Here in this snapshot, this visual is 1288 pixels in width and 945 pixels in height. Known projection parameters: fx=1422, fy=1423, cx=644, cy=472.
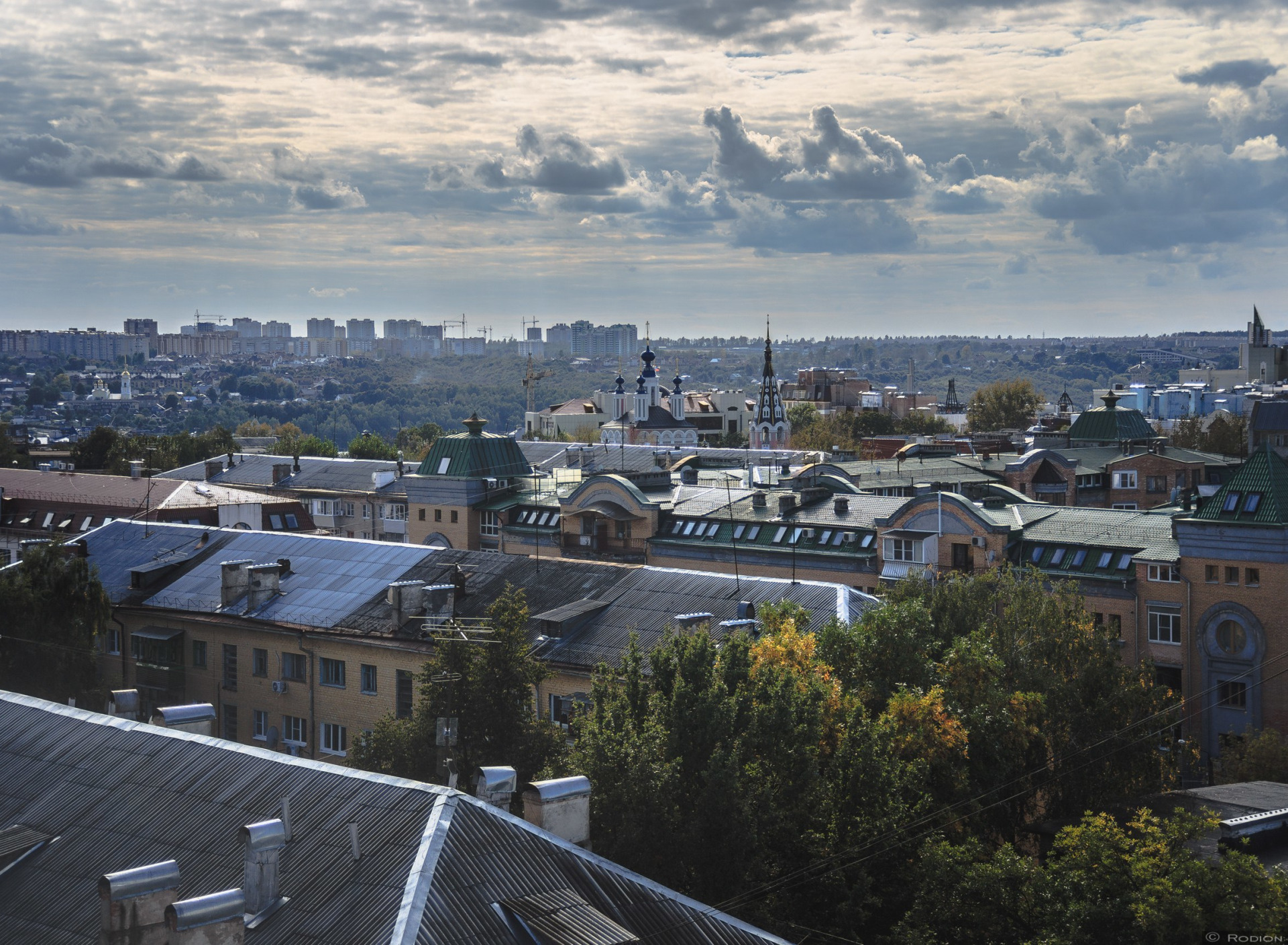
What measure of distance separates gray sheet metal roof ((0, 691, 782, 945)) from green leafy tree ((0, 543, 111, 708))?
79.7ft

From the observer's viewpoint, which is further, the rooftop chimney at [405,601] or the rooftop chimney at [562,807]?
the rooftop chimney at [405,601]

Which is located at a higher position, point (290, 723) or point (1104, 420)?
point (1104, 420)

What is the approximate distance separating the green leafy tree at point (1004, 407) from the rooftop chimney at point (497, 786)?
6817 inches

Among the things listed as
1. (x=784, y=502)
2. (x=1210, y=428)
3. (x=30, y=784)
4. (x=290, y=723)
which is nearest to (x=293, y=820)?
(x=30, y=784)

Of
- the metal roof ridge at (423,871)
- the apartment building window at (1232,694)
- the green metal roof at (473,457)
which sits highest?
the green metal roof at (473,457)

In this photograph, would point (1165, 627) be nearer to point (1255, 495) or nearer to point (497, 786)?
point (1255, 495)

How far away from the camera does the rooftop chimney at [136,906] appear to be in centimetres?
1923

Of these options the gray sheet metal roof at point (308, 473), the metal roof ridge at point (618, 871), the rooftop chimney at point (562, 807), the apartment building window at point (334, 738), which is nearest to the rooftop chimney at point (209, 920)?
the metal roof ridge at point (618, 871)

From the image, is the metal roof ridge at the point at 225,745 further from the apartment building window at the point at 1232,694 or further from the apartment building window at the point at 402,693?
the apartment building window at the point at 1232,694

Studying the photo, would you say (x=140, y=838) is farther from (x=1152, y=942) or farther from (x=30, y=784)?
(x=1152, y=942)

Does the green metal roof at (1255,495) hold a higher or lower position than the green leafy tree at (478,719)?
higher

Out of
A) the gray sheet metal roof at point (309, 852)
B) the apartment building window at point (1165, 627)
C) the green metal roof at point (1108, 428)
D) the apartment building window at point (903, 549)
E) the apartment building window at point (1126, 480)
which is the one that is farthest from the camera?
the green metal roof at point (1108, 428)

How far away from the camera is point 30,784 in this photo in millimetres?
25422

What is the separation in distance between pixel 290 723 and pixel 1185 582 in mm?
35795
